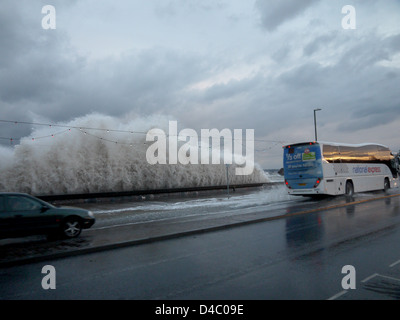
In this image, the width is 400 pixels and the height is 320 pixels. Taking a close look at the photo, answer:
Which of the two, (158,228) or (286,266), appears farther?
(158,228)

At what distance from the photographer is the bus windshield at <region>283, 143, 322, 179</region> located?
1806 cm

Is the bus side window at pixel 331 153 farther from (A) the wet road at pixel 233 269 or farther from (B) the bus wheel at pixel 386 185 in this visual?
(A) the wet road at pixel 233 269

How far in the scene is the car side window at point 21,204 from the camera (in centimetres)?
806

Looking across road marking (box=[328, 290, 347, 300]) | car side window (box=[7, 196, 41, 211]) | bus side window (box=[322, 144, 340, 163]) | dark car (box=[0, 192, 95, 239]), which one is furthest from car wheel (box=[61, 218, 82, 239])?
bus side window (box=[322, 144, 340, 163])

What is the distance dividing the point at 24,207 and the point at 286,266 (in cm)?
664

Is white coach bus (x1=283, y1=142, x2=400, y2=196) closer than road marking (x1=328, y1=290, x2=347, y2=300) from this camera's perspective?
No

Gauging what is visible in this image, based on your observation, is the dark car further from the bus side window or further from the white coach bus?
the bus side window

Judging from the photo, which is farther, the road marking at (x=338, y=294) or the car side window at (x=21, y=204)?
the car side window at (x=21, y=204)

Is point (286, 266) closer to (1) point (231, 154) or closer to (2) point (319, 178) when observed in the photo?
(2) point (319, 178)

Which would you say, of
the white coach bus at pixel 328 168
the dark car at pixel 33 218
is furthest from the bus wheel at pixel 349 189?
the dark car at pixel 33 218

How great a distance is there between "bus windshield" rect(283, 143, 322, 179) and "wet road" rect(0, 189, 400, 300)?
929 cm

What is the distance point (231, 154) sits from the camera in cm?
3872
